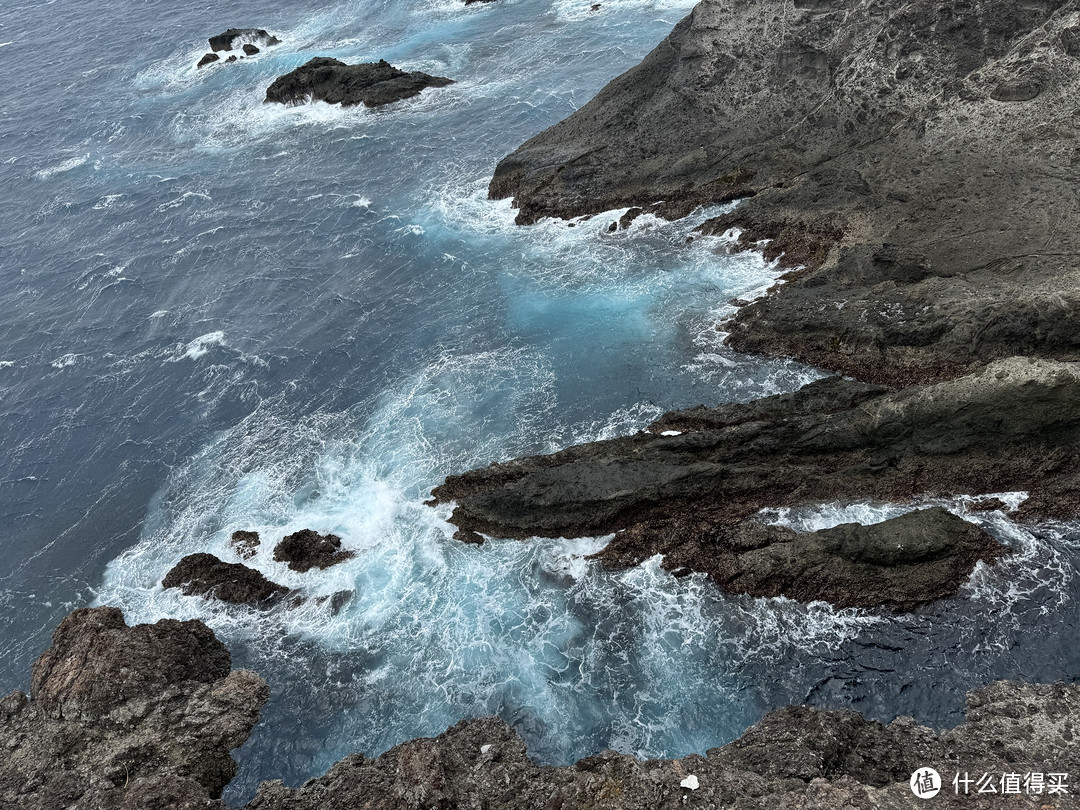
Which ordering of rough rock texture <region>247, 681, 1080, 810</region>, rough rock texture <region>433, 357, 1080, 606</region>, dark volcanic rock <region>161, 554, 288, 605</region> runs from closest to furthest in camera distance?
1. rough rock texture <region>247, 681, 1080, 810</region>
2. rough rock texture <region>433, 357, 1080, 606</region>
3. dark volcanic rock <region>161, 554, 288, 605</region>

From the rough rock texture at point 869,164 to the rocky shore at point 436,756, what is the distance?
16.1 meters

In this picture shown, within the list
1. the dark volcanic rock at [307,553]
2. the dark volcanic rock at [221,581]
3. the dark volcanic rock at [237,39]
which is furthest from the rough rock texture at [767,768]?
the dark volcanic rock at [237,39]

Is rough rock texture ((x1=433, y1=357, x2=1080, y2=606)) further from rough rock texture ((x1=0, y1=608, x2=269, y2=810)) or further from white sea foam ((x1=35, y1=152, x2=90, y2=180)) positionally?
white sea foam ((x1=35, y1=152, x2=90, y2=180))

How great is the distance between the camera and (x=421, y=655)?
26.6 meters

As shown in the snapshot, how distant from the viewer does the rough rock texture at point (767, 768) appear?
17734 mm

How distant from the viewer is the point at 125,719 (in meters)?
23.3

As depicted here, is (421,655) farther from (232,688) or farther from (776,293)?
(776,293)

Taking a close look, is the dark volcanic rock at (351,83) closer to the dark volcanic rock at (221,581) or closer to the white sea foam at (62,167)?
the white sea foam at (62,167)

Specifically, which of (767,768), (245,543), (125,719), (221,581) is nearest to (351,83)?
(245,543)

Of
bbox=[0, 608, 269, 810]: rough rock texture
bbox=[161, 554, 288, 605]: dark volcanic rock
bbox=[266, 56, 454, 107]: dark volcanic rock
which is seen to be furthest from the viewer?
bbox=[266, 56, 454, 107]: dark volcanic rock

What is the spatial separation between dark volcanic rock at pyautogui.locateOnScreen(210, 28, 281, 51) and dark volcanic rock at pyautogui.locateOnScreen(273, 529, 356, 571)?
69.4m

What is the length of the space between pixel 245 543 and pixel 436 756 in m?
15.1

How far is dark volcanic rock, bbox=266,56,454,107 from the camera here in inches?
2594

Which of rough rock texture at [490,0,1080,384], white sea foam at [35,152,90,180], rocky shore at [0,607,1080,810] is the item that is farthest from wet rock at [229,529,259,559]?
white sea foam at [35,152,90,180]
